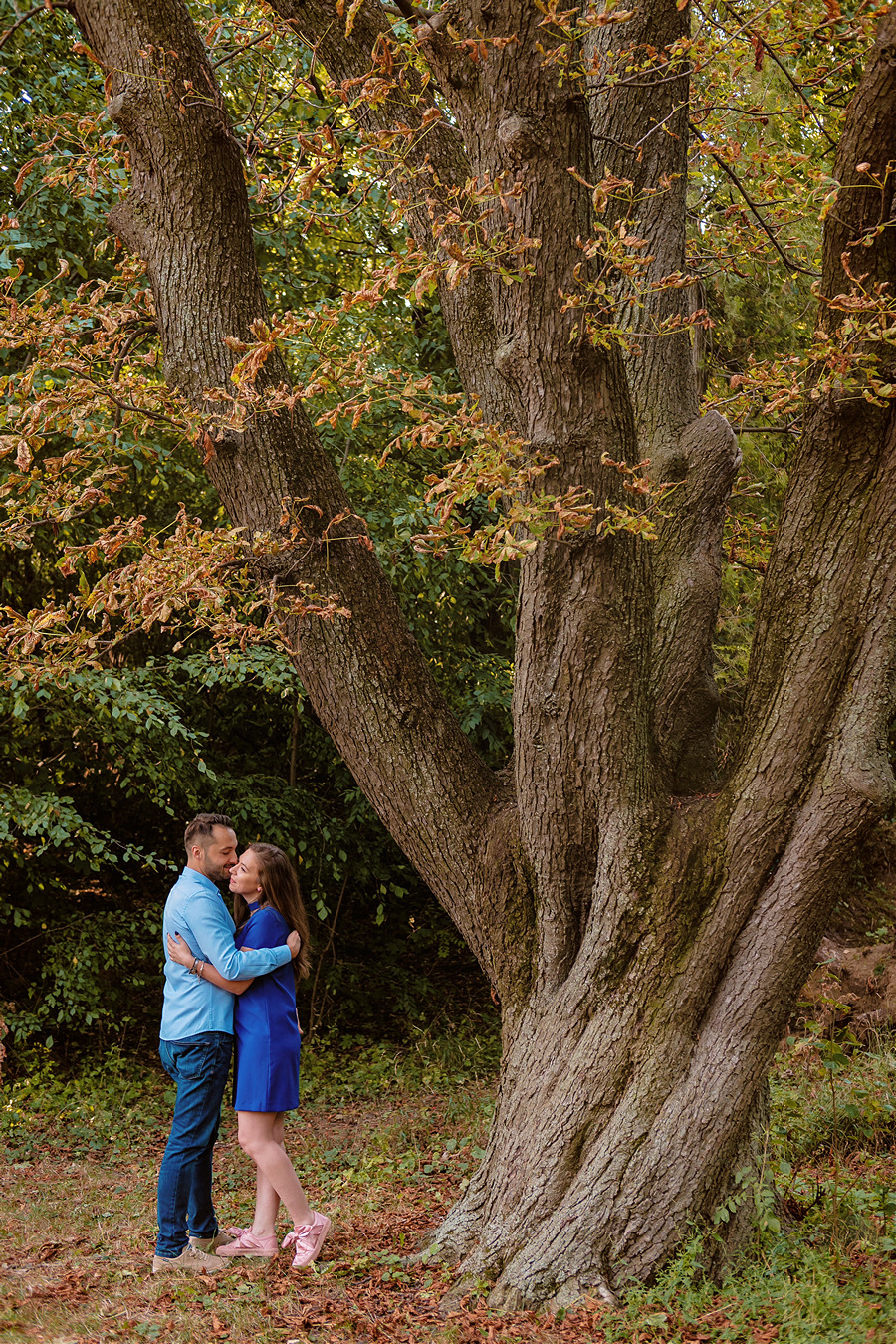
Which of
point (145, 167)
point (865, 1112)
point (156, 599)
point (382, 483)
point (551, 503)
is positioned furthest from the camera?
point (382, 483)

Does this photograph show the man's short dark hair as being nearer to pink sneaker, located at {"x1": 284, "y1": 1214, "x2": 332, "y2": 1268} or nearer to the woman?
the woman

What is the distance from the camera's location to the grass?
11.5 feet

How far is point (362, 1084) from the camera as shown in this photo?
843 cm

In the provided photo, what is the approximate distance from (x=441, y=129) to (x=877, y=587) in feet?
8.87

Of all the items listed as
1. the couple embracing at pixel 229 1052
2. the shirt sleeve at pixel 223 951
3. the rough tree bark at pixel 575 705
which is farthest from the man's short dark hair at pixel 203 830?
the rough tree bark at pixel 575 705

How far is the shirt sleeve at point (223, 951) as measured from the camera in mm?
4234

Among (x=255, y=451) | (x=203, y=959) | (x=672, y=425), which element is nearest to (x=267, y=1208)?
(x=203, y=959)

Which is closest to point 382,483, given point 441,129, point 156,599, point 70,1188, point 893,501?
point 441,129

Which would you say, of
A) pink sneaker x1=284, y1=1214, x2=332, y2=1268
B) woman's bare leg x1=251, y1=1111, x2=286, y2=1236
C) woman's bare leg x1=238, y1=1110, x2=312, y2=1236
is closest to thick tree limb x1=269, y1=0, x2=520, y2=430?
woman's bare leg x1=238, y1=1110, x2=312, y2=1236

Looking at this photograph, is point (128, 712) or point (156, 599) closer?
point (156, 599)

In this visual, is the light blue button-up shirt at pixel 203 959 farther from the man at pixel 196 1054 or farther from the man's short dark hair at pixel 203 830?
the man's short dark hair at pixel 203 830

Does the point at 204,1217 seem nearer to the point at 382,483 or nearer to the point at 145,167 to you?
the point at 145,167

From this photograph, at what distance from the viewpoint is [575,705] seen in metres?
3.88

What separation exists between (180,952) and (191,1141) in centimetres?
74
